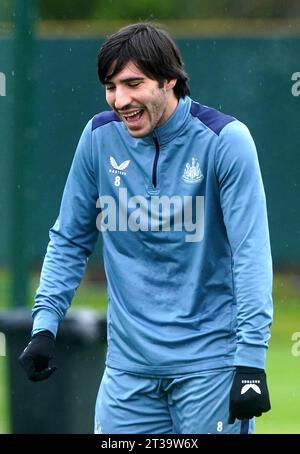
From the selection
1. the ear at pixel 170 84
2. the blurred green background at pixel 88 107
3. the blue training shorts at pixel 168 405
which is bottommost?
the blue training shorts at pixel 168 405

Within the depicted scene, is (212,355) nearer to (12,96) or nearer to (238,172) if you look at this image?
(238,172)

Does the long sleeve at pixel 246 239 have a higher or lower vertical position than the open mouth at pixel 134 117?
lower

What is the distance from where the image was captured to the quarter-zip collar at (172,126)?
16.2 ft

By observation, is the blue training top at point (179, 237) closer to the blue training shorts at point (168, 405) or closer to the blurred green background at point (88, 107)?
the blue training shorts at point (168, 405)

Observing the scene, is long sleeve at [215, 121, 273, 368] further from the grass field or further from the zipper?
the grass field

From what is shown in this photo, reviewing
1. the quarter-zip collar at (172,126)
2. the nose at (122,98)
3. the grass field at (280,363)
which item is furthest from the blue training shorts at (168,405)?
the grass field at (280,363)

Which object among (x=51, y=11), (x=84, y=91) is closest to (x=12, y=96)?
(x=84, y=91)

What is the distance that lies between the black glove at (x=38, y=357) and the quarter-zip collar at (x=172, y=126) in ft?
2.58

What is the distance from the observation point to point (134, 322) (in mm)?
4977

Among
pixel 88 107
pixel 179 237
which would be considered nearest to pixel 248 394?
pixel 179 237

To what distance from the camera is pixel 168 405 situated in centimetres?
498

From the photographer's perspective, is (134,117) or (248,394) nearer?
(248,394)

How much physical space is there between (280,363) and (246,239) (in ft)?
22.4

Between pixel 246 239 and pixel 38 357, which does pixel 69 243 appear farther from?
pixel 246 239
